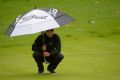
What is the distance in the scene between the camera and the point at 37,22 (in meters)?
11.3

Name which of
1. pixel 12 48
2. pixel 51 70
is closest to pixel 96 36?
pixel 12 48

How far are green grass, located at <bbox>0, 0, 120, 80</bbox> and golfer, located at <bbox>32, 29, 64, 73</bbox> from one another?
0.37 meters

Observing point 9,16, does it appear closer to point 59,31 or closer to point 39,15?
point 59,31

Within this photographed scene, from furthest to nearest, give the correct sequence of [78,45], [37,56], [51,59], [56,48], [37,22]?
[78,45], [51,59], [37,56], [56,48], [37,22]

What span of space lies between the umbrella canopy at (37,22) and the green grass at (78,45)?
1.06 m

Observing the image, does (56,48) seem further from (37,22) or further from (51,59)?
(37,22)

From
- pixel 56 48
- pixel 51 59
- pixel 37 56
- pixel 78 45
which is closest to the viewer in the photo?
pixel 56 48

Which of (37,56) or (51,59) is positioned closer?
(37,56)

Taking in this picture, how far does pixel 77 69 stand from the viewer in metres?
12.7

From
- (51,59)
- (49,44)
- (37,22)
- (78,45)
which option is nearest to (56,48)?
(49,44)

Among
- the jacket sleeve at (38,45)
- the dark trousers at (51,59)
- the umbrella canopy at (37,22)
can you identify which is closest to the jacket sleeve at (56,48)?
the dark trousers at (51,59)

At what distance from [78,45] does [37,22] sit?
21.6 ft

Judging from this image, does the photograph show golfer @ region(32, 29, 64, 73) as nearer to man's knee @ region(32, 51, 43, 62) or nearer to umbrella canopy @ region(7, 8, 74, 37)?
man's knee @ region(32, 51, 43, 62)

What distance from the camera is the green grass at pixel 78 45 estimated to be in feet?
39.5
